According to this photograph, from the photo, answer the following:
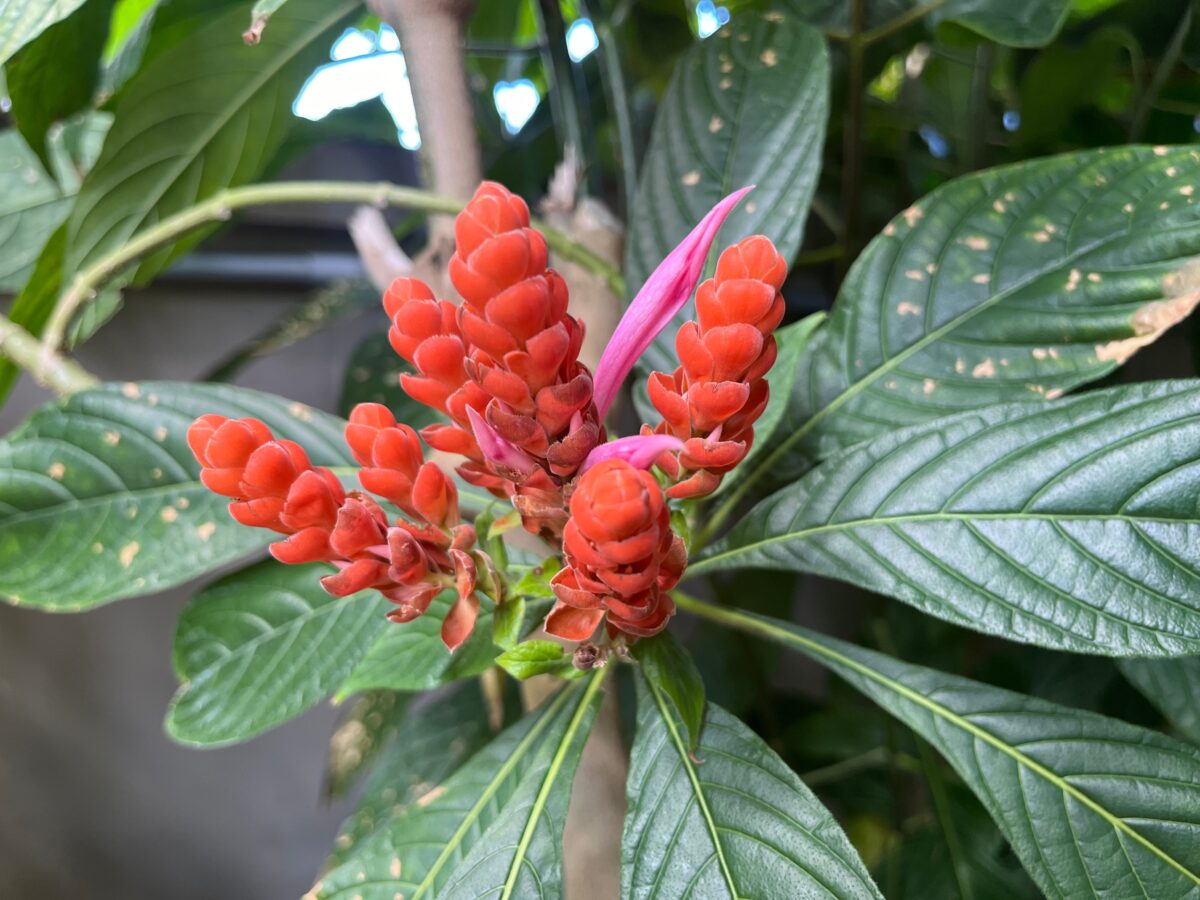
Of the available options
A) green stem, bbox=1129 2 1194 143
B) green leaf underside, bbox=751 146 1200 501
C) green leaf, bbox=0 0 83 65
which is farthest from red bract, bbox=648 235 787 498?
green stem, bbox=1129 2 1194 143

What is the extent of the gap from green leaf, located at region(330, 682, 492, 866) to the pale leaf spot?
57 centimetres

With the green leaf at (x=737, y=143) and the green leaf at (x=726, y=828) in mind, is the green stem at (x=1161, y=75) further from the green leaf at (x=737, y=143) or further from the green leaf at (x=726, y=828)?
the green leaf at (x=726, y=828)

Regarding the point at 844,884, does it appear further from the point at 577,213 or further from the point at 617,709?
the point at 577,213

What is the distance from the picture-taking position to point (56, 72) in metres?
0.53

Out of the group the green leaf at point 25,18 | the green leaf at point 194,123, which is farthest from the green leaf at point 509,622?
→ the green leaf at point 194,123

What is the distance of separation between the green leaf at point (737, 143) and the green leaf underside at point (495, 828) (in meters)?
0.24

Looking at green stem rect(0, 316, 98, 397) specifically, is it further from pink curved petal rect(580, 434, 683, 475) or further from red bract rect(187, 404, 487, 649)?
pink curved petal rect(580, 434, 683, 475)

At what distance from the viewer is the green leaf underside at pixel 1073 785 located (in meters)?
0.33

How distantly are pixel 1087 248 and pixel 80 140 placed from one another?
2.94 feet

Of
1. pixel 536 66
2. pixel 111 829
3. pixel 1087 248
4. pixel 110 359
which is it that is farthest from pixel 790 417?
pixel 111 829

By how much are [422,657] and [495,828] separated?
0.32ft

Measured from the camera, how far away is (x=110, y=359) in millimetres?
894

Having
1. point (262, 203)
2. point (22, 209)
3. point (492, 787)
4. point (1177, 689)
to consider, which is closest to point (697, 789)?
point (492, 787)

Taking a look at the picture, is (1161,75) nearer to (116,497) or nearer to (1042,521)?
(1042,521)
